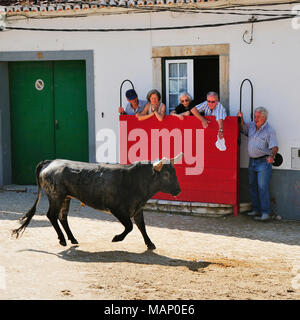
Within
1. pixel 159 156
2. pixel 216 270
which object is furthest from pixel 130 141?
pixel 216 270

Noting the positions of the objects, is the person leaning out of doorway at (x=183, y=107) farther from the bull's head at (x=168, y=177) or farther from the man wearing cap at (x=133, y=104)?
the bull's head at (x=168, y=177)

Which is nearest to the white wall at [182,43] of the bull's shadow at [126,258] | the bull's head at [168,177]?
the bull's head at [168,177]

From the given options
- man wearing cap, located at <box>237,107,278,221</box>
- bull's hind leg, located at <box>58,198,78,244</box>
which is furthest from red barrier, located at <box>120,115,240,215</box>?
bull's hind leg, located at <box>58,198,78,244</box>

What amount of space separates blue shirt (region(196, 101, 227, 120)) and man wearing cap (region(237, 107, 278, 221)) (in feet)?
0.91

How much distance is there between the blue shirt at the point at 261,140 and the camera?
11.0 meters

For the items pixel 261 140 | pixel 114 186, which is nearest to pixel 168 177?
pixel 114 186

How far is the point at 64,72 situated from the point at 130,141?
239 centimetres

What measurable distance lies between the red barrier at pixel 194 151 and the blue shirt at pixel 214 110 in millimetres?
109

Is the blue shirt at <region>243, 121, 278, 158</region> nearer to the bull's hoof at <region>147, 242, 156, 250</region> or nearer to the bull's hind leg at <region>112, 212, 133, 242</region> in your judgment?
the bull's hoof at <region>147, 242, 156, 250</region>

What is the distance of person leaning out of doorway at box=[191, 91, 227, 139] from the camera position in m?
11.2

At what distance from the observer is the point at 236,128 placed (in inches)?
440

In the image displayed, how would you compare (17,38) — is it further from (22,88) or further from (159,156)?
(159,156)

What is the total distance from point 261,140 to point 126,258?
3.49 metres

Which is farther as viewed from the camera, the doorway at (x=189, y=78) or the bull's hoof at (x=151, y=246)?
the doorway at (x=189, y=78)
